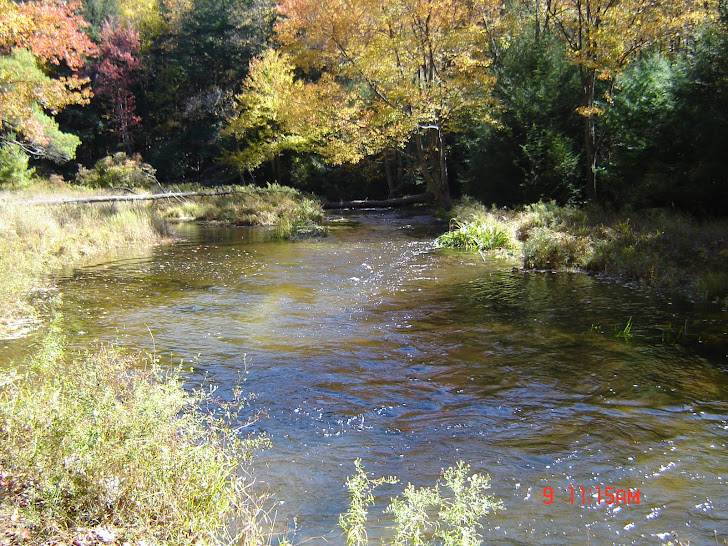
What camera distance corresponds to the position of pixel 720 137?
11.0m

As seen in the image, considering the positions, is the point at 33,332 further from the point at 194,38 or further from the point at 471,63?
the point at 194,38

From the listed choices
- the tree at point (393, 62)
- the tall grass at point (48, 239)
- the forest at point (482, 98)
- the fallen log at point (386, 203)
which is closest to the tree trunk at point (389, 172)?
the forest at point (482, 98)

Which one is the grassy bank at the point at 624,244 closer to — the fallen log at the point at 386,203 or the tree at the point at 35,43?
the tree at the point at 35,43

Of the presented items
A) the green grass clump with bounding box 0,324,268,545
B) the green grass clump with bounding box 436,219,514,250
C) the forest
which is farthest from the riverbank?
the green grass clump with bounding box 436,219,514,250

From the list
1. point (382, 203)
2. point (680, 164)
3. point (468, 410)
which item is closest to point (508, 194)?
point (680, 164)

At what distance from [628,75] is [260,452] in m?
15.2

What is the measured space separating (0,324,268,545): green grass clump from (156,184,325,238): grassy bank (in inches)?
645

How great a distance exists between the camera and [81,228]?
48.4ft

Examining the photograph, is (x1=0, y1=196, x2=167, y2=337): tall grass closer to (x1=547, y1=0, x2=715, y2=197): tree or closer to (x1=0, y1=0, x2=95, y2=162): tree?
(x1=0, y1=0, x2=95, y2=162): tree

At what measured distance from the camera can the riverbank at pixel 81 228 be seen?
25.2 ft

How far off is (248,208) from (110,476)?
21.2 meters

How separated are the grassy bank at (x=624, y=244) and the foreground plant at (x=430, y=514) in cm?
653

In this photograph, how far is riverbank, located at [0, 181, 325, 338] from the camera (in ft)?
25.2

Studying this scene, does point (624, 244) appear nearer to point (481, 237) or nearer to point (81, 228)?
point (481, 237)
